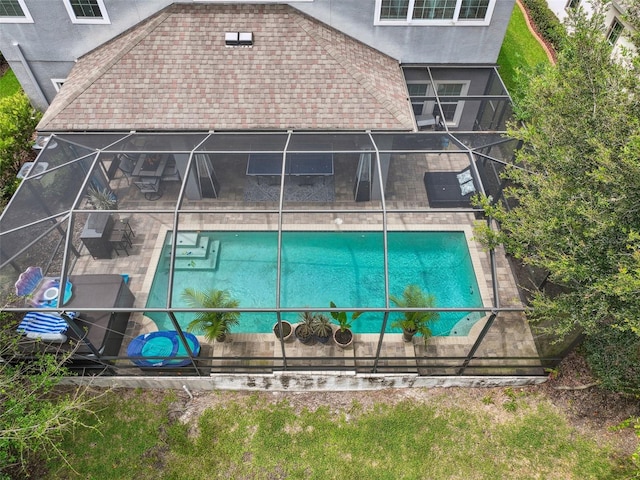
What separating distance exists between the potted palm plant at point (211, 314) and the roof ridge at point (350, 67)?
8.79m

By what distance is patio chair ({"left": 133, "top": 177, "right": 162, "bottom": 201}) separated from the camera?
Answer: 48.6ft

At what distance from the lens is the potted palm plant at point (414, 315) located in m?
12.0

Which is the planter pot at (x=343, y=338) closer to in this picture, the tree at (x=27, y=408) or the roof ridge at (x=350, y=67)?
the tree at (x=27, y=408)

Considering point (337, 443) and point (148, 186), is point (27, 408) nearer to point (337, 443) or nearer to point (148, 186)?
point (148, 186)

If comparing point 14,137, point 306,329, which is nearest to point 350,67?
point 306,329

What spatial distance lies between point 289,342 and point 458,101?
1224 cm

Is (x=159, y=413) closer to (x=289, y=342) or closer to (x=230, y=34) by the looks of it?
(x=289, y=342)

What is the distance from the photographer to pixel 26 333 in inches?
467

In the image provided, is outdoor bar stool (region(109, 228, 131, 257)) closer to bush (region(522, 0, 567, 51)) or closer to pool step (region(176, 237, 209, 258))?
pool step (region(176, 237, 209, 258))

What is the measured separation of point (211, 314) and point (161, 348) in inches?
90.9

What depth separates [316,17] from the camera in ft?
54.5

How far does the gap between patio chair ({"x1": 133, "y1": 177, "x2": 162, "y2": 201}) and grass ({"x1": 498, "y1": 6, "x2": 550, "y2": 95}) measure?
58.6ft

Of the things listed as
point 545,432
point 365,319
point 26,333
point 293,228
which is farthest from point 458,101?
point 26,333

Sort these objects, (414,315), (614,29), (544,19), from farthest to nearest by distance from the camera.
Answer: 1. (544,19)
2. (614,29)
3. (414,315)
